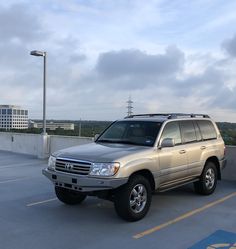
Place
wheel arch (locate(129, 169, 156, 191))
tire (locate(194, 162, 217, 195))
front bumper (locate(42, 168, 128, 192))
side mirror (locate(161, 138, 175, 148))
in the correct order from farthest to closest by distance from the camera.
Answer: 1. tire (locate(194, 162, 217, 195))
2. side mirror (locate(161, 138, 175, 148))
3. wheel arch (locate(129, 169, 156, 191))
4. front bumper (locate(42, 168, 128, 192))

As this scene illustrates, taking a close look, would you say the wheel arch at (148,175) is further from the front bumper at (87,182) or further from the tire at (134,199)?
the front bumper at (87,182)

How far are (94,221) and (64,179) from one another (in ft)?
2.93

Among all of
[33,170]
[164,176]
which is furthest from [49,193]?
[33,170]

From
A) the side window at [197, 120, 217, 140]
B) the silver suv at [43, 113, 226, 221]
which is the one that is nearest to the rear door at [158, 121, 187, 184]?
the silver suv at [43, 113, 226, 221]

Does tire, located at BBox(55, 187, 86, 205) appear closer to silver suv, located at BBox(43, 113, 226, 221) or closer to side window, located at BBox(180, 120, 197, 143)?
silver suv, located at BBox(43, 113, 226, 221)

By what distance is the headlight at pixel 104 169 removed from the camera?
6.44m

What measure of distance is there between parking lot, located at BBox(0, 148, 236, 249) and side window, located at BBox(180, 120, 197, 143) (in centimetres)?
130

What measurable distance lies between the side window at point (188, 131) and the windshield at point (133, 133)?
2.60 feet

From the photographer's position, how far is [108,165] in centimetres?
649

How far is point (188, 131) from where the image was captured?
8.58m

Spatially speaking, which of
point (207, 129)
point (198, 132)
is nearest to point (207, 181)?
point (198, 132)

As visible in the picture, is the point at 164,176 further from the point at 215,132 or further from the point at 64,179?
the point at 215,132

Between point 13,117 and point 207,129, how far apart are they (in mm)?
22081

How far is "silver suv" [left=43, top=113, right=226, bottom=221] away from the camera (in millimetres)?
6516
